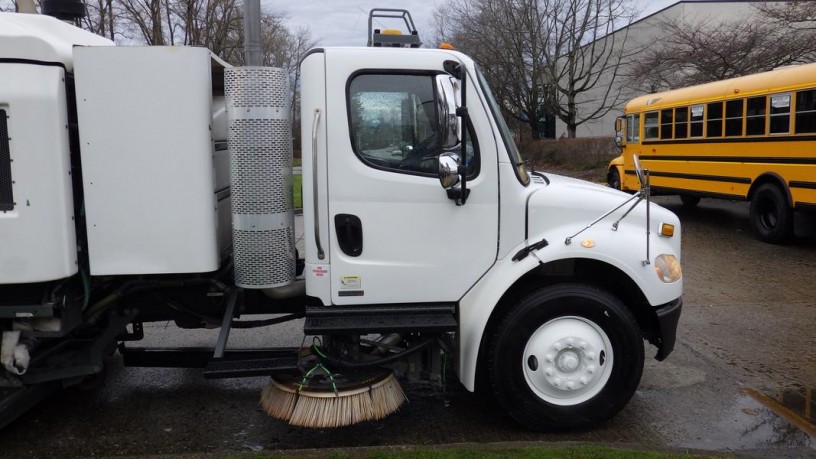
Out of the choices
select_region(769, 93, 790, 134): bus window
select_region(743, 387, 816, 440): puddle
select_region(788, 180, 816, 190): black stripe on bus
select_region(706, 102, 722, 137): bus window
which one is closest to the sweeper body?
select_region(743, 387, 816, 440): puddle

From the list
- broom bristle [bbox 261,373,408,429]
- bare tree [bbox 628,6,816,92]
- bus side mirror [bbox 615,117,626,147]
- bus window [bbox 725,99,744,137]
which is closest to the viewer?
broom bristle [bbox 261,373,408,429]

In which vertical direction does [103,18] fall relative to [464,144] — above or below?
above

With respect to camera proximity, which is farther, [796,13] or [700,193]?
[796,13]

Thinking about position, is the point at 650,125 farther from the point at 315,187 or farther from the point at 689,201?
the point at 315,187

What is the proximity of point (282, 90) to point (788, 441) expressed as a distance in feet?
12.2

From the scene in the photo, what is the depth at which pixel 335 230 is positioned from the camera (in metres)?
3.96

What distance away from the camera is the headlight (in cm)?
419

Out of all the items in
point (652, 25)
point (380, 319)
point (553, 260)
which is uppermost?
point (652, 25)

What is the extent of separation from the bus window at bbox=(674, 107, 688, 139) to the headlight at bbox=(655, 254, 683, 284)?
999cm

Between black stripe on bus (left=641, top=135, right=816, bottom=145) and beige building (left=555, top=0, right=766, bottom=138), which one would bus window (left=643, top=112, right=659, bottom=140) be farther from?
beige building (left=555, top=0, right=766, bottom=138)

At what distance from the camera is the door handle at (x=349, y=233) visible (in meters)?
3.96

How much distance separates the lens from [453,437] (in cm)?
429

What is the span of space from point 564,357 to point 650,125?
11.8m

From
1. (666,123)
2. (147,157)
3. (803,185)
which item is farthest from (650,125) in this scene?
(147,157)
